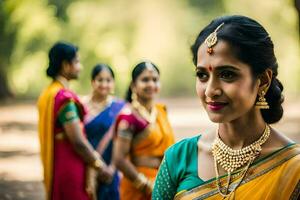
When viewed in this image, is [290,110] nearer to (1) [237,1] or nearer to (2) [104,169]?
(1) [237,1]

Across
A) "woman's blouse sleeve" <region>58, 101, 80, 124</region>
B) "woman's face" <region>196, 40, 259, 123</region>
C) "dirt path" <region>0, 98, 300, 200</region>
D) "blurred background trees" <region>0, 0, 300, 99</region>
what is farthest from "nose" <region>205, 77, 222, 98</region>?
"blurred background trees" <region>0, 0, 300, 99</region>

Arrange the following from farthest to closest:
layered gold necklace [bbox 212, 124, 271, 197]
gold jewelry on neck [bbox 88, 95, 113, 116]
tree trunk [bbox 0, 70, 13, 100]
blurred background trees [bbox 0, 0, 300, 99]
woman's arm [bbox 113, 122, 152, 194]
A: 1. tree trunk [bbox 0, 70, 13, 100]
2. blurred background trees [bbox 0, 0, 300, 99]
3. gold jewelry on neck [bbox 88, 95, 113, 116]
4. woman's arm [bbox 113, 122, 152, 194]
5. layered gold necklace [bbox 212, 124, 271, 197]

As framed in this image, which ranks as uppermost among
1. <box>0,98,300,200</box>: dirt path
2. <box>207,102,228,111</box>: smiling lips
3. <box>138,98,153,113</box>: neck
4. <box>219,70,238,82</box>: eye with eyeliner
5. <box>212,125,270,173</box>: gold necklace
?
<box>219,70,238,82</box>: eye with eyeliner

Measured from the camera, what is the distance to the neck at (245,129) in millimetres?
1934

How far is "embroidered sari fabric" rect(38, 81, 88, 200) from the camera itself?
13.9ft

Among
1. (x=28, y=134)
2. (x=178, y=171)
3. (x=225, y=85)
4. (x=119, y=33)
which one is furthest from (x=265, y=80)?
(x=119, y=33)

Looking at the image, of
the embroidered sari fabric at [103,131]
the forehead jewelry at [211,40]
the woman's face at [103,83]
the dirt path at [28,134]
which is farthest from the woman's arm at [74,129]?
the dirt path at [28,134]

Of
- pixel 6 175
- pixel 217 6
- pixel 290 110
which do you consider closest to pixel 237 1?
pixel 217 6

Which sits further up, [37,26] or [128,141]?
[37,26]

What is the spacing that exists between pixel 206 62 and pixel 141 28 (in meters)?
19.1

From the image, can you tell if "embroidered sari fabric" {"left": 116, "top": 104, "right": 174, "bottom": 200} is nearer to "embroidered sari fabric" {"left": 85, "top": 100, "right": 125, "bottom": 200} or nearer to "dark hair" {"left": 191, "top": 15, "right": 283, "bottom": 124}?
"embroidered sari fabric" {"left": 85, "top": 100, "right": 125, "bottom": 200}

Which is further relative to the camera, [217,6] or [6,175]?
[217,6]

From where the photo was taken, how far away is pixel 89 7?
19344 millimetres

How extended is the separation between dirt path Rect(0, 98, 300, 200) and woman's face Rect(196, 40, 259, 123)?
5.64 metres
